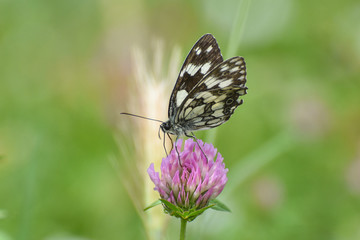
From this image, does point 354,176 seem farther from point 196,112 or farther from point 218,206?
point 218,206

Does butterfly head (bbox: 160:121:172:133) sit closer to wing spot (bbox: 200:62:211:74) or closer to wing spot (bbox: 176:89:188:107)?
wing spot (bbox: 176:89:188:107)

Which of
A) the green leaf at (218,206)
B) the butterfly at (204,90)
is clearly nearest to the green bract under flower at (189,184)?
the green leaf at (218,206)

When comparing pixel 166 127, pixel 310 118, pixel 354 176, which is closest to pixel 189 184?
pixel 166 127

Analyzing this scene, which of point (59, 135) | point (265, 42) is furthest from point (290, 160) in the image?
point (59, 135)

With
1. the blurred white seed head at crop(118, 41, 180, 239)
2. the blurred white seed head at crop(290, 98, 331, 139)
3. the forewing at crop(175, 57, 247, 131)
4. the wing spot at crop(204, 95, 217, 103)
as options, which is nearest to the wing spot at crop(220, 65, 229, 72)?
the forewing at crop(175, 57, 247, 131)

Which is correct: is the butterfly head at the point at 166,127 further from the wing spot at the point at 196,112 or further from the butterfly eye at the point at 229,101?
the butterfly eye at the point at 229,101
